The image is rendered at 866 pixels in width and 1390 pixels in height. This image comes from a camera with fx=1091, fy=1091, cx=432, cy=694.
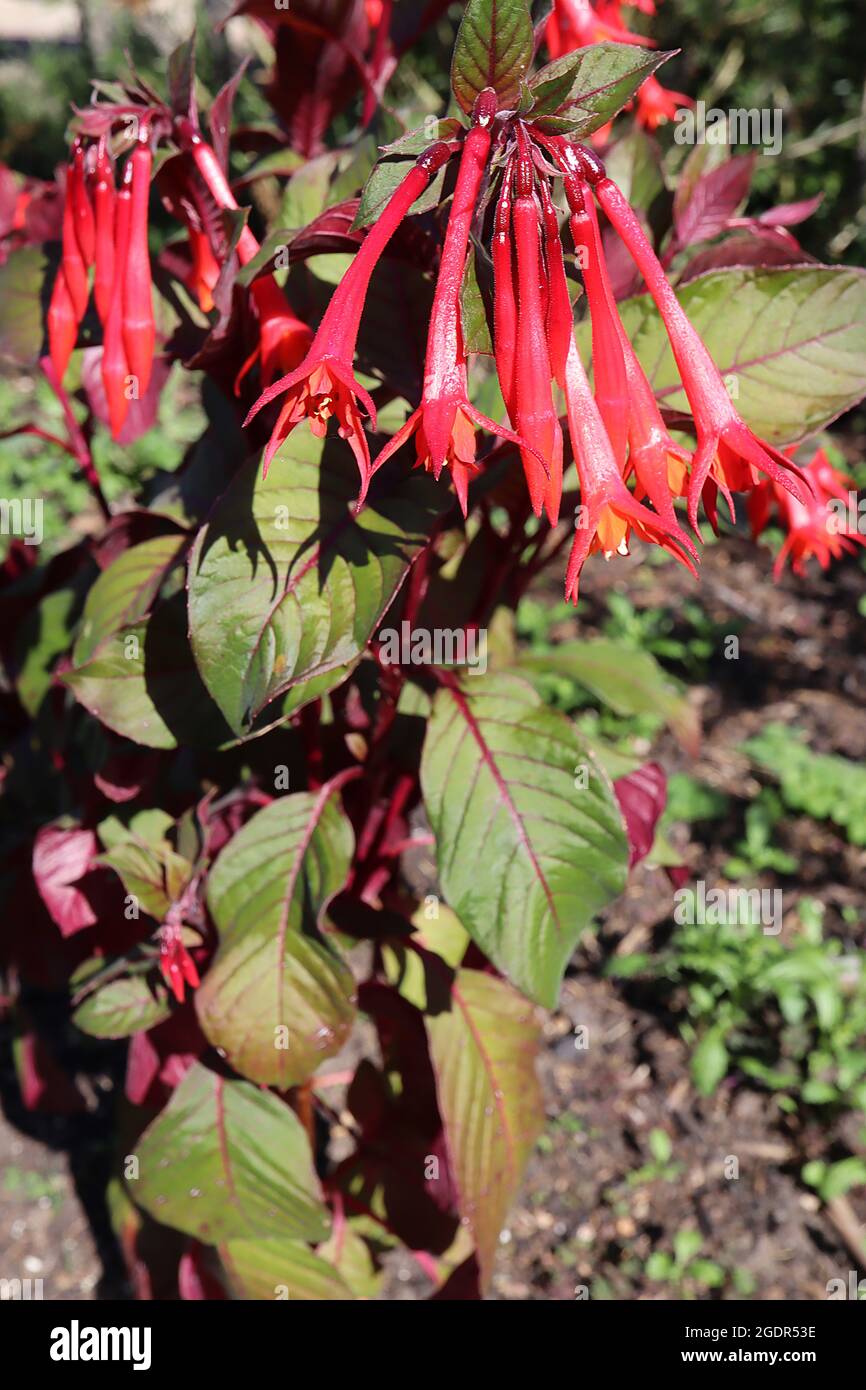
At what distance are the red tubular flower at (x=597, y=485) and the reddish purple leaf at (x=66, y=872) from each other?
94 centimetres

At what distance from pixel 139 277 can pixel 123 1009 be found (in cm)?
88

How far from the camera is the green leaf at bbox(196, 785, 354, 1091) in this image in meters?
1.26

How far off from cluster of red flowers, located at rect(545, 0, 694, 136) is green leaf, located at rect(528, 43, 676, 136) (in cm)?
29

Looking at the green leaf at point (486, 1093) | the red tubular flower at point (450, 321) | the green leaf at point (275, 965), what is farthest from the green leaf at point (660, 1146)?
the red tubular flower at point (450, 321)

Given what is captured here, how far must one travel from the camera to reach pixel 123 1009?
139 cm

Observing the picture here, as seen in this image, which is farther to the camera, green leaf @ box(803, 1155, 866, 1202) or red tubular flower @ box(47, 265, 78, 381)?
green leaf @ box(803, 1155, 866, 1202)

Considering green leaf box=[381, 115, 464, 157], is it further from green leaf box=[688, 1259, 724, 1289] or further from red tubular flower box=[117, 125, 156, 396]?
green leaf box=[688, 1259, 724, 1289]

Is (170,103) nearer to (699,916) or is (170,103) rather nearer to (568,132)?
(568,132)

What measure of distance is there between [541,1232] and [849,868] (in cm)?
114

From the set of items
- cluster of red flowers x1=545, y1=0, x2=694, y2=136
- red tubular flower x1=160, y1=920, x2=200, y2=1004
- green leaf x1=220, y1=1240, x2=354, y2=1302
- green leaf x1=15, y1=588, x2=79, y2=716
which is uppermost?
cluster of red flowers x1=545, y1=0, x2=694, y2=136

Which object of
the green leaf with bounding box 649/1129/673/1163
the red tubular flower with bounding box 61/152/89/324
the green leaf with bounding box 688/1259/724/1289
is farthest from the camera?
the green leaf with bounding box 649/1129/673/1163
